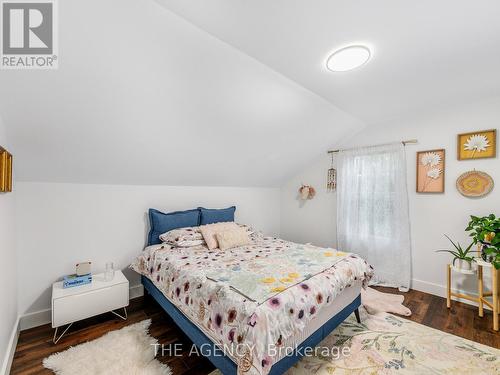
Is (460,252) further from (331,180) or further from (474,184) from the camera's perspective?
(331,180)

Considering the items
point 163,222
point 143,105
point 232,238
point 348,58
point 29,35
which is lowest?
point 232,238

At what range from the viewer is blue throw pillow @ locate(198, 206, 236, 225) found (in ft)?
11.0

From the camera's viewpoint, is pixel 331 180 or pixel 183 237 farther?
pixel 331 180

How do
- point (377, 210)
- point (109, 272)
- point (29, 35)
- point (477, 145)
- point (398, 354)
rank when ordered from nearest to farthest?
point (29, 35)
point (398, 354)
point (109, 272)
point (477, 145)
point (377, 210)

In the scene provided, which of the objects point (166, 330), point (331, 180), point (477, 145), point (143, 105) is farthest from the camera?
point (331, 180)

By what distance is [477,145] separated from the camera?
8.73ft

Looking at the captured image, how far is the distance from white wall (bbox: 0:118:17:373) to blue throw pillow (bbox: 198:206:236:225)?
1933 mm

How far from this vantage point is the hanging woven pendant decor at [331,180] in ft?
12.8

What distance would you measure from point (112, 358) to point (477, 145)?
14.0ft

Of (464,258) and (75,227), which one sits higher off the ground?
(75,227)

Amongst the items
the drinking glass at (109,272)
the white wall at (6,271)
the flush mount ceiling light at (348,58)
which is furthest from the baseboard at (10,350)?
the flush mount ceiling light at (348,58)

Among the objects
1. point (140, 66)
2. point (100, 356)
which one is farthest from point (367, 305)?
point (140, 66)

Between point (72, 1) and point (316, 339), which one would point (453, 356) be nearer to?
point (316, 339)

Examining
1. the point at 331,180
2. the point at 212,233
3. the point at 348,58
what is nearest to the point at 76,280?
the point at 212,233
